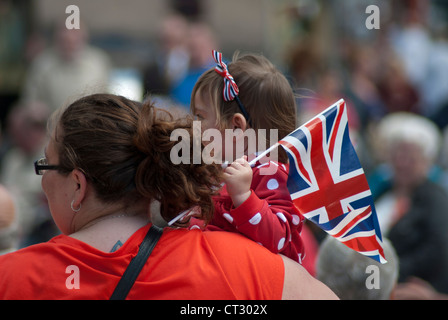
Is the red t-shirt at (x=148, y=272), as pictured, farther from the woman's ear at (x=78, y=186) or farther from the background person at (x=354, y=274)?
the background person at (x=354, y=274)

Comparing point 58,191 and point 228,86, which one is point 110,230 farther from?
point 228,86

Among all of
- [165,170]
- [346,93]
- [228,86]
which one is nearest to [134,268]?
[165,170]

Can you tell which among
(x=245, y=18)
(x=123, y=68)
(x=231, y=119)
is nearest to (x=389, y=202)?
(x=231, y=119)

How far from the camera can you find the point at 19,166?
6.00 m

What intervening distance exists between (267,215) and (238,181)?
15 centimetres

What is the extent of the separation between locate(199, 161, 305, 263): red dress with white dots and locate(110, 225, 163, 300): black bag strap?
304 mm

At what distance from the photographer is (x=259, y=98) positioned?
2.47m

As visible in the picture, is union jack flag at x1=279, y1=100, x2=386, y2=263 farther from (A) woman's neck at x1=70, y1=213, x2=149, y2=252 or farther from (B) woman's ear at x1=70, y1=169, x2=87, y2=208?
(B) woman's ear at x1=70, y1=169, x2=87, y2=208

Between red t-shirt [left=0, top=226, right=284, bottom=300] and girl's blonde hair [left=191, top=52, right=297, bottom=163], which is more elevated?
girl's blonde hair [left=191, top=52, right=297, bottom=163]

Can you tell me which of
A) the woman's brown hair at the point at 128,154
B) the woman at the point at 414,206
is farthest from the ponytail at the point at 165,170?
the woman at the point at 414,206

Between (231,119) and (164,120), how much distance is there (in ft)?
1.58

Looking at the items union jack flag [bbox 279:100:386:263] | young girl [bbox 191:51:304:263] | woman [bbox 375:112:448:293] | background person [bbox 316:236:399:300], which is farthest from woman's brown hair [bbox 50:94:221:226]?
woman [bbox 375:112:448:293]

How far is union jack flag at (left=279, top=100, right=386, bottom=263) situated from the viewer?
85.4 inches

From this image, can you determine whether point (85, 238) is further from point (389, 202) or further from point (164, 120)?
point (389, 202)
